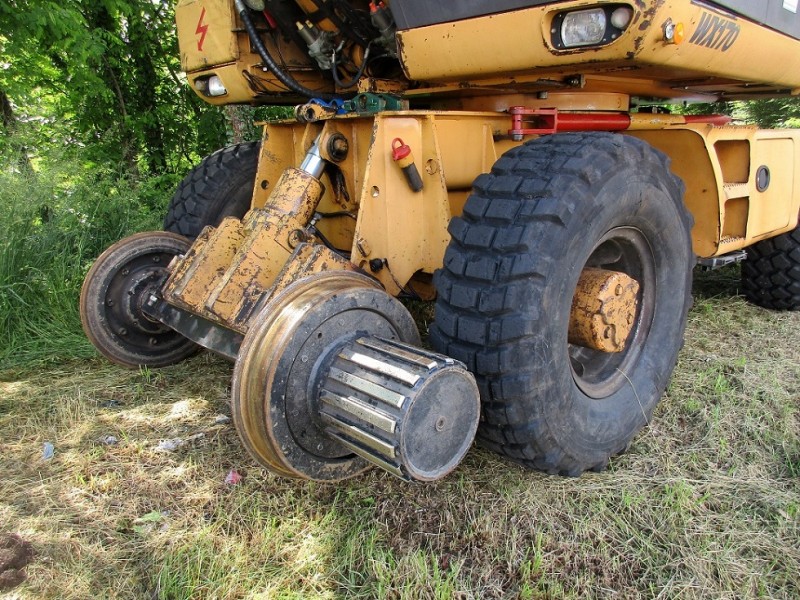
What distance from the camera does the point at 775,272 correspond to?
4.63 m

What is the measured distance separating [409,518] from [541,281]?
1.03m

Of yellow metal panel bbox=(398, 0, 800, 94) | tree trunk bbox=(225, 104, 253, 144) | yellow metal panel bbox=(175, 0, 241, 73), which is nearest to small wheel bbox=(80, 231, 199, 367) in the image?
yellow metal panel bbox=(175, 0, 241, 73)

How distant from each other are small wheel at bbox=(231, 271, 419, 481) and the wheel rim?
1.13 metres

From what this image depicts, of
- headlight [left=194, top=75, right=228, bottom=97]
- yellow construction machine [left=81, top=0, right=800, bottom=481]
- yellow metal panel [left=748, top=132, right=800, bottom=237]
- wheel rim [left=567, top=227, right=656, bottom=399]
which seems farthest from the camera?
yellow metal panel [left=748, top=132, right=800, bottom=237]

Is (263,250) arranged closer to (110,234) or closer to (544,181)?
(544,181)

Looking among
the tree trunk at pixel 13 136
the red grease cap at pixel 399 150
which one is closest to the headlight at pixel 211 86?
the red grease cap at pixel 399 150

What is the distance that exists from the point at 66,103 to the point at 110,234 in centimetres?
318

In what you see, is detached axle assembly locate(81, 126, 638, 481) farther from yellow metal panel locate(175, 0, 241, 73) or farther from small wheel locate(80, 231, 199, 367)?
yellow metal panel locate(175, 0, 241, 73)

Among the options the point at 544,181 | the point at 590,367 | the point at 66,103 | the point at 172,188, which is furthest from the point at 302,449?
the point at 66,103

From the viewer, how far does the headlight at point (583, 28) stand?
2.17 m

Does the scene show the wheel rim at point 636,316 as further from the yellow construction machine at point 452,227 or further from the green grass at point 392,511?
the green grass at point 392,511

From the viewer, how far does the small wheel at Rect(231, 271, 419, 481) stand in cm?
198

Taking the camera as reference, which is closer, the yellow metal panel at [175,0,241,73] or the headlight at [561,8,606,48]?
the headlight at [561,8,606,48]

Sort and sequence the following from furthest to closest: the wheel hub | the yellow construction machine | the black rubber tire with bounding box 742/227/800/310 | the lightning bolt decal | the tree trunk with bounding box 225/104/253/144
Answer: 1. the tree trunk with bounding box 225/104/253/144
2. the black rubber tire with bounding box 742/227/800/310
3. the lightning bolt decal
4. the yellow construction machine
5. the wheel hub
